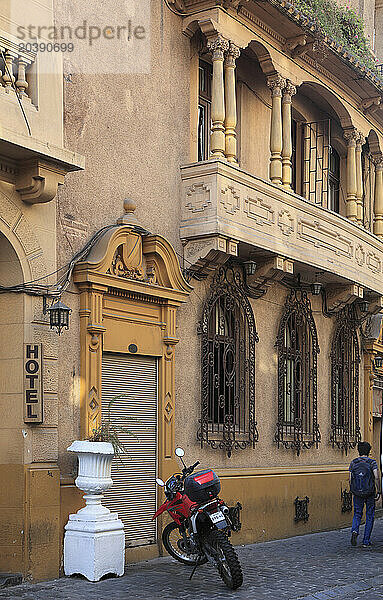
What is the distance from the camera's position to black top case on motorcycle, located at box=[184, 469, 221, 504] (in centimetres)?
1104

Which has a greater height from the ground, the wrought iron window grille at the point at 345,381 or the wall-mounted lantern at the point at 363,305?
the wall-mounted lantern at the point at 363,305

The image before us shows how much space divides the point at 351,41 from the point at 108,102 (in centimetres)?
805

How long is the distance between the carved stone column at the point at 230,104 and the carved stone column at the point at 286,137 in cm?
176

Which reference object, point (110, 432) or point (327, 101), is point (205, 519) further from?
point (327, 101)

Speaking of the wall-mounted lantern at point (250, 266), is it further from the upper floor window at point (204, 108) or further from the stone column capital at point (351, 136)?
the stone column capital at point (351, 136)

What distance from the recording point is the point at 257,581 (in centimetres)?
1156

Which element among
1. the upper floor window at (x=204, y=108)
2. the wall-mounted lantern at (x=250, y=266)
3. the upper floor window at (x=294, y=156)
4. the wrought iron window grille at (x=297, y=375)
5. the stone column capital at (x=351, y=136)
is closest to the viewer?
the upper floor window at (x=204, y=108)

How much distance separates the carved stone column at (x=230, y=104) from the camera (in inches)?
575

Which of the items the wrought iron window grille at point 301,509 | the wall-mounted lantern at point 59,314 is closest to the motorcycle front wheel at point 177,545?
the wall-mounted lantern at point 59,314

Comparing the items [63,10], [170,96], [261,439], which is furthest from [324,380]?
[63,10]

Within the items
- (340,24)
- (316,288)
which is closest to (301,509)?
(316,288)

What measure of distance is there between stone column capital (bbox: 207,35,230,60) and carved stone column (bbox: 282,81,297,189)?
7.02 feet

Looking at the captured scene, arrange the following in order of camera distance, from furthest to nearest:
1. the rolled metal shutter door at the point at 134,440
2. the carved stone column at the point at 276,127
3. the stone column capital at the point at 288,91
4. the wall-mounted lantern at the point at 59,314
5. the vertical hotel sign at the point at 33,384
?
the stone column capital at the point at 288,91 → the carved stone column at the point at 276,127 → the rolled metal shutter door at the point at 134,440 → the wall-mounted lantern at the point at 59,314 → the vertical hotel sign at the point at 33,384

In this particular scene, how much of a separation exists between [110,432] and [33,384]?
1.28 metres
